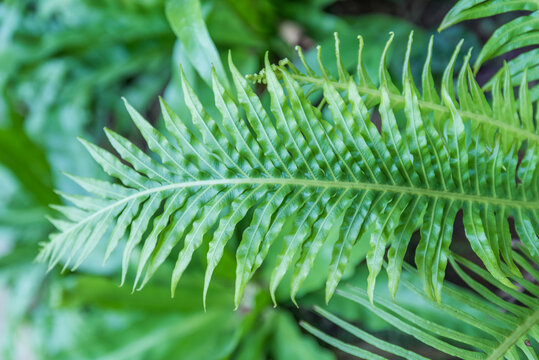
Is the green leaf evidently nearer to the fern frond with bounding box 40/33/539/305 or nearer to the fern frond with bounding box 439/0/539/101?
the fern frond with bounding box 40/33/539/305

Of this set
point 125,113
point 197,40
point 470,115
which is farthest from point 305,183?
point 125,113

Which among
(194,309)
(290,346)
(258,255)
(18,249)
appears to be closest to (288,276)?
(290,346)

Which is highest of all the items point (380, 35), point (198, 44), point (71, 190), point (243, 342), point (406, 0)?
point (406, 0)

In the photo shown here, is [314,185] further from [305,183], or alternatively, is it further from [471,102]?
[471,102]

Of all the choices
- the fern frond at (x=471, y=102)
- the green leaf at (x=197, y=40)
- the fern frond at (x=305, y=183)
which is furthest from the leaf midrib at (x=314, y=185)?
the green leaf at (x=197, y=40)

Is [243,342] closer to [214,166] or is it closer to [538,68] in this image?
[214,166]

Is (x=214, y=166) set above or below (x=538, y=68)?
below

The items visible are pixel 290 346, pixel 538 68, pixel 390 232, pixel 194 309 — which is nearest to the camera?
pixel 390 232

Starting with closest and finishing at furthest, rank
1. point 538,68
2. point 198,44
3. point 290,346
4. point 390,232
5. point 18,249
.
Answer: point 390,232 → point 538,68 → point 198,44 → point 290,346 → point 18,249
